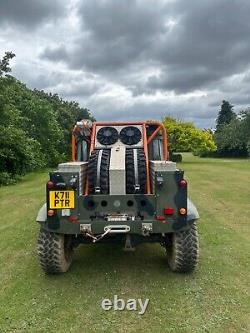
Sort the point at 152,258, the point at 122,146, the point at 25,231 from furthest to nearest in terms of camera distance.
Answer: the point at 25,231 < the point at 122,146 < the point at 152,258

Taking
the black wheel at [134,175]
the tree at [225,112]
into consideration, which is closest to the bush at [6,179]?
the black wheel at [134,175]

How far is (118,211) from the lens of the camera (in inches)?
201

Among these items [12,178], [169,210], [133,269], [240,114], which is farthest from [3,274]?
[240,114]

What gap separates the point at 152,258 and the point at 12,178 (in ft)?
48.2

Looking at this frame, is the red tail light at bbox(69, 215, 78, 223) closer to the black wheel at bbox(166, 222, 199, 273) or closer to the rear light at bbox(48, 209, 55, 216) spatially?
the rear light at bbox(48, 209, 55, 216)

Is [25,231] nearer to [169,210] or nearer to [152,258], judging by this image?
[152,258]

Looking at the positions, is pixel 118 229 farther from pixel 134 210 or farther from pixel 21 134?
pixel 21 134

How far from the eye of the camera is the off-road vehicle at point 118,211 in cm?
498

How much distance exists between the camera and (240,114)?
165 feet

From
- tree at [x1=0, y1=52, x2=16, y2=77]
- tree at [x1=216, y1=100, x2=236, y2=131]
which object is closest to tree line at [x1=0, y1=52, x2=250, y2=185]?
tree at [x1=0, y1=52, x2=16, y2=77]

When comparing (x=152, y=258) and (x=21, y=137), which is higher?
(x=21, y=137)

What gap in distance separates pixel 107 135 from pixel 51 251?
2.42 metres

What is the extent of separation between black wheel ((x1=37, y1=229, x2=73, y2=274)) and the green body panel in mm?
213

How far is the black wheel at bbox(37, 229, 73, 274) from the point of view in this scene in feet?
17.2
